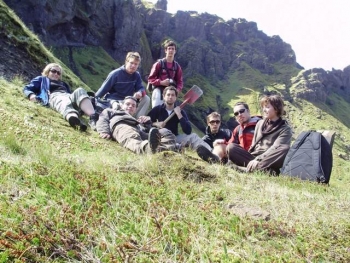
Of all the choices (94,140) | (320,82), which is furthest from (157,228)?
(320,82)

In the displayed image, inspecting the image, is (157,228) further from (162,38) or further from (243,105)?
(162,38)

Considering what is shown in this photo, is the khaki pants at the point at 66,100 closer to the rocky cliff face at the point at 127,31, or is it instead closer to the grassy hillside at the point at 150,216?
the grassy hillside at the point at 150,216

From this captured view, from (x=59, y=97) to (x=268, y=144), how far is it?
604 centimetres

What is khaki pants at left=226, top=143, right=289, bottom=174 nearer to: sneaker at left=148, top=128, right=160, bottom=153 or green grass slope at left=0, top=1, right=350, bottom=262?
green grass slope at left=0, top=1, right=350, bottom=262

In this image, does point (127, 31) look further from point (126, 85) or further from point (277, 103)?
point (277, 103)

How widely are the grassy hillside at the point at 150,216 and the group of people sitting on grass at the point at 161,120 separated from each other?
2460 mm

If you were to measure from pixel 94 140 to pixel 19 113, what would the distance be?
1.91 m

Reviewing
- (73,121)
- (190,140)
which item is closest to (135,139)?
(73,121)

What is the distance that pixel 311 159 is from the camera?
6652mm

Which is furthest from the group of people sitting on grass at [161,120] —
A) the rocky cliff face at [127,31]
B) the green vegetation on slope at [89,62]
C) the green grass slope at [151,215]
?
the green vegetation on slope at [89,62]

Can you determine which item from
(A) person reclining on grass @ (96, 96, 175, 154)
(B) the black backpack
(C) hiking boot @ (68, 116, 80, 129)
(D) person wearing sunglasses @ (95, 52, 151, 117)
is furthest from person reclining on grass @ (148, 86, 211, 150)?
(B) the black backpack

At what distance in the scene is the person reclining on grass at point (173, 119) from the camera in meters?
9.84

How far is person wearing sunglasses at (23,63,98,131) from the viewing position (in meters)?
8.52

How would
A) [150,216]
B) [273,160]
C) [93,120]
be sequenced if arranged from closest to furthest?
[150,216], [273,160], [93,120]
